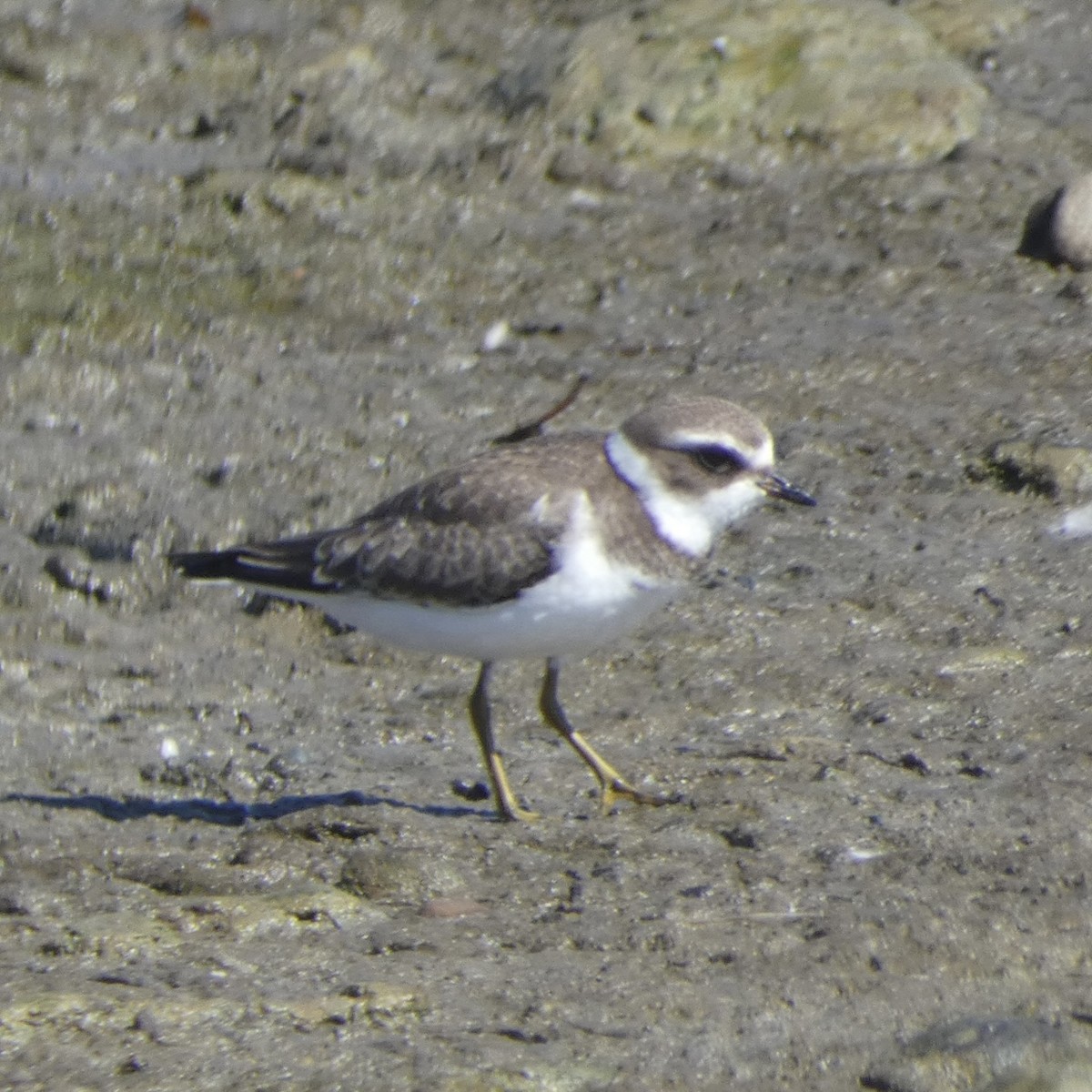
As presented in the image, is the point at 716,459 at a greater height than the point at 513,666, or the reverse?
the point at 716,459

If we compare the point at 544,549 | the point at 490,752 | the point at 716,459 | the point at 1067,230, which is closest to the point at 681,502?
the point at 716,459

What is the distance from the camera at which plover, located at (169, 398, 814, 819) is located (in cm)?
598

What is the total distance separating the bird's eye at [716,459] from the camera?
6199 mm

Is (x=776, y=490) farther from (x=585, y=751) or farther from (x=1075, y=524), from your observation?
(x=1075, y=524)

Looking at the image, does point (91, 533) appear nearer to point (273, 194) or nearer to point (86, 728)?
point (86, 728)

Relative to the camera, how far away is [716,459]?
6.23 meters

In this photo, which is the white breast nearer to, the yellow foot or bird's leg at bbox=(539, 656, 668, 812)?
bird's leg at bbox=(539, 656, 668, 812)

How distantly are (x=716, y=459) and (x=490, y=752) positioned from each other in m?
1.21

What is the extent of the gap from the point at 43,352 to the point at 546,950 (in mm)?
5117

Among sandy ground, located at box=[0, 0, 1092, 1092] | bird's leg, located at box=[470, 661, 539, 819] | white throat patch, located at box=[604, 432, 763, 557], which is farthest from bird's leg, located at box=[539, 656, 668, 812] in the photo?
white throat patch, located at box=[604, 432, 763, 557]

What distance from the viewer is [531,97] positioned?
11.4 meters

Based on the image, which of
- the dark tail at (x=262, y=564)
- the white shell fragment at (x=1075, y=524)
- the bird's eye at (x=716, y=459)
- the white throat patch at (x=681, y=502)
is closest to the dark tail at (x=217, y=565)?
the dark tail at (x=262, y=564)

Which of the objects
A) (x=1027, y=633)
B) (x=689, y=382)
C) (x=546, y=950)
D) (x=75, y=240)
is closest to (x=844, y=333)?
(x=689, y=382)

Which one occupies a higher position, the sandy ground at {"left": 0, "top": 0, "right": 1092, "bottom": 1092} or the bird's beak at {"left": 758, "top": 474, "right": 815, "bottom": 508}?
the bird's beak at {"left": 758, "top": 474, "right": 815, "bottom": 508}
